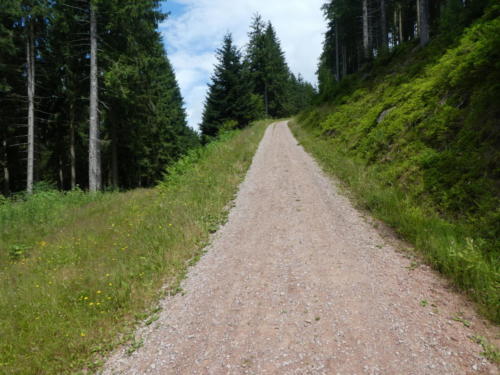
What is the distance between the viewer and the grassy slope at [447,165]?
13.9 feet

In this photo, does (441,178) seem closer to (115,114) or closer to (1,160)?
(115,114)

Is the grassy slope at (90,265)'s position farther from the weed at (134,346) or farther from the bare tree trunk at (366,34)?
the bare tree trunk at (366,34)

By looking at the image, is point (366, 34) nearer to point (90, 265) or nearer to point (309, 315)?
point (309, 315)

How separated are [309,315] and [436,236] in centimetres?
323

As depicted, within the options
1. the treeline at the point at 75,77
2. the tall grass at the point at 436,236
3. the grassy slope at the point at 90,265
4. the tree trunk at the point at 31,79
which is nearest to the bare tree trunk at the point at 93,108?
the treeline at the point at 75,77

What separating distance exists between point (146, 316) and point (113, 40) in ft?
53.2

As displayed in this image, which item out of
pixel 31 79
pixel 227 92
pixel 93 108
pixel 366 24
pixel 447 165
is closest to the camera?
pixel 447 165

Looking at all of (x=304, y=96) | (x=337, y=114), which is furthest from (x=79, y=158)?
(x=304, y=96)

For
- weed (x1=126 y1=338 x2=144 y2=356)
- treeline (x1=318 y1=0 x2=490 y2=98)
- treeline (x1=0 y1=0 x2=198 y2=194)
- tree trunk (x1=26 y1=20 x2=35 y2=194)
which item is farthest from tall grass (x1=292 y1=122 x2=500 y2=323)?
treeline (x1=318 y1=0 x2=490 y2=98)

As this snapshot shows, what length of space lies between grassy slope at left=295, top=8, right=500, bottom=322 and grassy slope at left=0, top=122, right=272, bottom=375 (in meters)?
4.63

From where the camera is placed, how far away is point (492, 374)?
2.51 metres

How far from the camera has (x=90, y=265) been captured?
5.16 metres

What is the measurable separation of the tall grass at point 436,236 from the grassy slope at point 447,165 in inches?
0.6

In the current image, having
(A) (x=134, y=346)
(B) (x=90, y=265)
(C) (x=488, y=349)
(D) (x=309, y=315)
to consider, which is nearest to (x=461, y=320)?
(C) (x=488, y=349)
